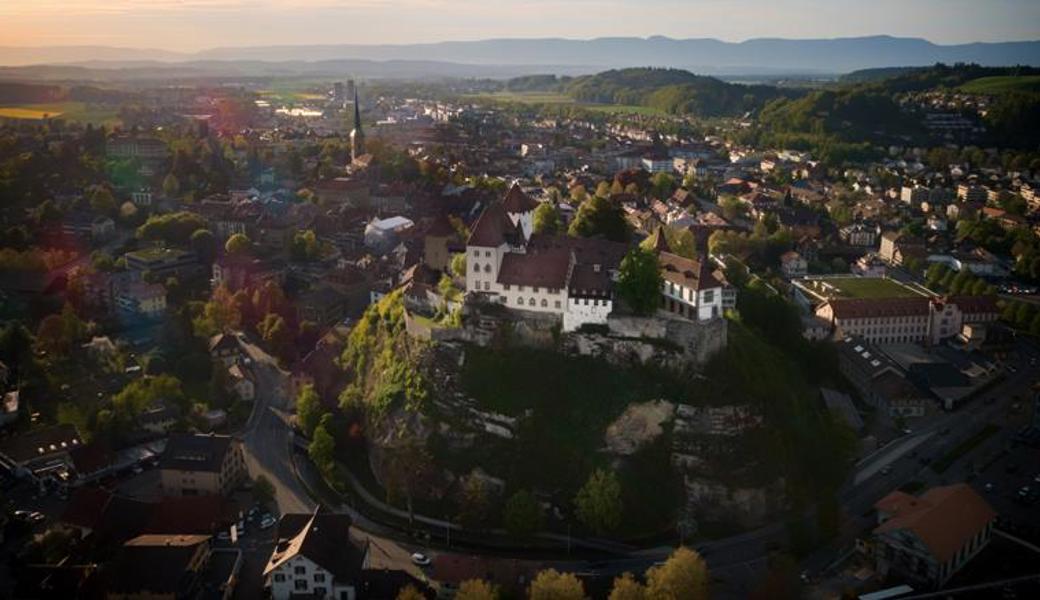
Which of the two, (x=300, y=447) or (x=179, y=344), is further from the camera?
(x=179, y=344)

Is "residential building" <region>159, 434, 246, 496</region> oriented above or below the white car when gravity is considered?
above

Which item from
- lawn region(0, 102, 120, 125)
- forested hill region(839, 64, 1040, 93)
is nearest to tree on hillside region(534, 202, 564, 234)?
lawn region(0, 102, 120, 125)

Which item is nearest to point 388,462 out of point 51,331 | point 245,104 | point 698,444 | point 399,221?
point 698,444

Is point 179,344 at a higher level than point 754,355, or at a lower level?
lower

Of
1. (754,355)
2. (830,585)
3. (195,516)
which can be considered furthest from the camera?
(754,355)

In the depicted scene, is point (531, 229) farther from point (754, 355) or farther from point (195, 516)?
point (195, 516)

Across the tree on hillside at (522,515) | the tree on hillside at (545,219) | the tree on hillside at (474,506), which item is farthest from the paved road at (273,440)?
the tree on hillside at (545,219)

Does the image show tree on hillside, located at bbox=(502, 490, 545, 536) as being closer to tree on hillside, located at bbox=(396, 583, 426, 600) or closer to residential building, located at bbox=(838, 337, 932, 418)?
tree on hillside, located at bbox=(396, 583, 426, 600)
